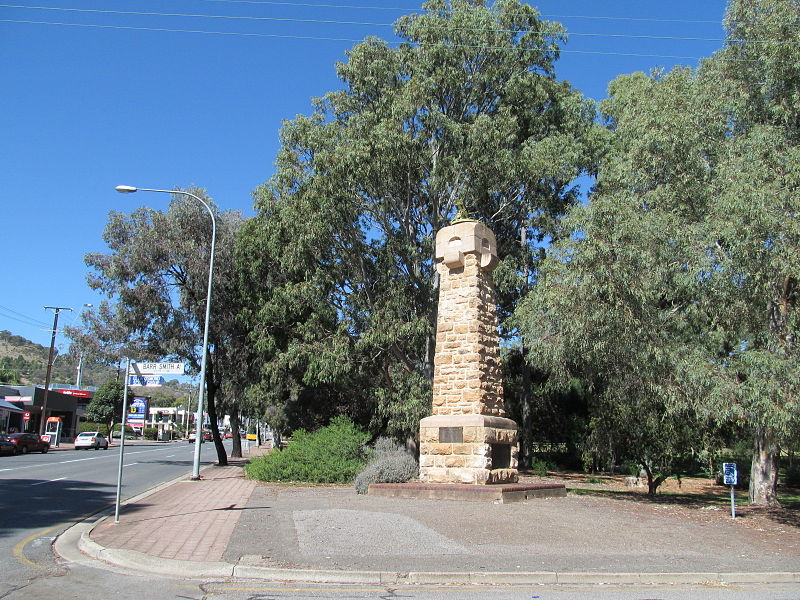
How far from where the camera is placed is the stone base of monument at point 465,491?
14086 millimetres

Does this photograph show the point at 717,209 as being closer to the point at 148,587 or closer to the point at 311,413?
the point at 148,587

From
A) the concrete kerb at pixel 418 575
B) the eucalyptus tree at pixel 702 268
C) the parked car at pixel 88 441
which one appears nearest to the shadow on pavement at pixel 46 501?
the concrete kerb at pixel 418 575

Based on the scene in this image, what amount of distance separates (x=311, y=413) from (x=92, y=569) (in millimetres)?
21111

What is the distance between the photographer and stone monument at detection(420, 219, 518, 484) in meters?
15.6

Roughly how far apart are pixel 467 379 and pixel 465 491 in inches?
120

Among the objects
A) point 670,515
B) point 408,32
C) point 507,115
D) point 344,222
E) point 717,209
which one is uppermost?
point 408,32

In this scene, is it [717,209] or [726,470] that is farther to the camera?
[717,209]

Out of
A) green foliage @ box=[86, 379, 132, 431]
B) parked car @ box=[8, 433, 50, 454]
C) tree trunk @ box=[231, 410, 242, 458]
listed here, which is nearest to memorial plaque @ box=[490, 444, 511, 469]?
tree trunk @ box=[231, 410, 242, 458]

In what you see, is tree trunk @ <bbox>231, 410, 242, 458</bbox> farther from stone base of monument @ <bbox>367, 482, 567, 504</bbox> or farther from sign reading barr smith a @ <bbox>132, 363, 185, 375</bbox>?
sign reading barr smith a @ <bbox>132, 363, 185, 375</bbox>

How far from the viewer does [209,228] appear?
2916 cm

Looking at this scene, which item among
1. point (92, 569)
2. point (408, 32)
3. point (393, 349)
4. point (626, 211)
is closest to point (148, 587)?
point (92, 569)

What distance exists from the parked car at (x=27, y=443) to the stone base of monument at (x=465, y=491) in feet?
105

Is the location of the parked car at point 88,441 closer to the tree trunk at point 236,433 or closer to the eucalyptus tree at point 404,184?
the tree trunk at point 236,433

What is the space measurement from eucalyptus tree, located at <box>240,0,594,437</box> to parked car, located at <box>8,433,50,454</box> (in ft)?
73.7
